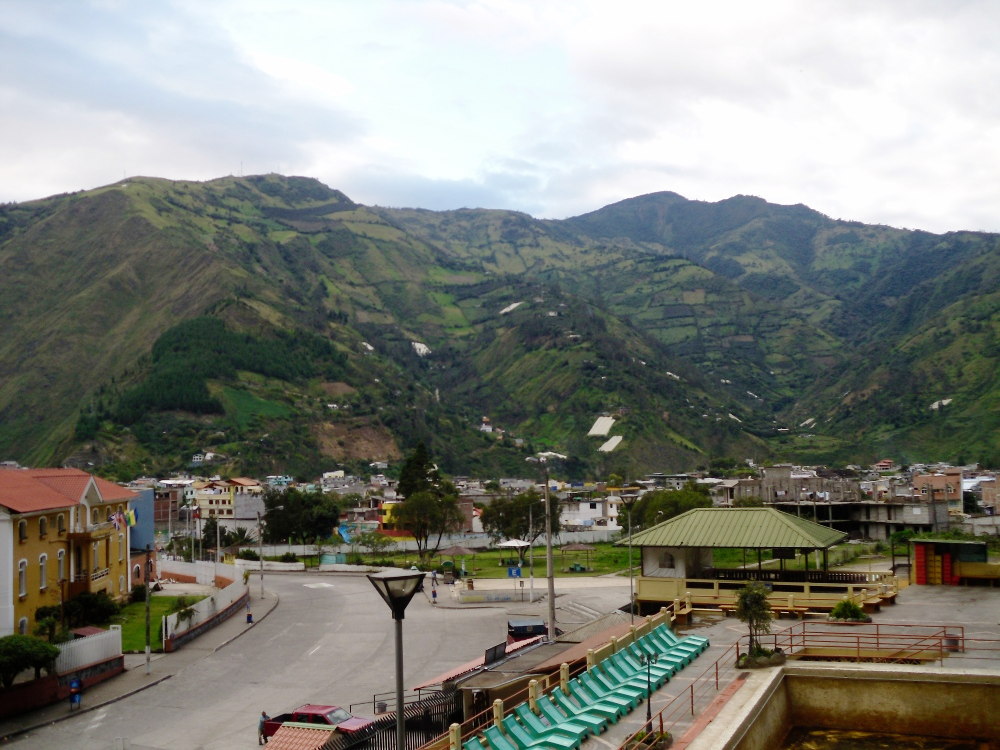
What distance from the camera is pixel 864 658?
73.3ft

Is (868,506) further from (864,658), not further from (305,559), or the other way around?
(864,658)

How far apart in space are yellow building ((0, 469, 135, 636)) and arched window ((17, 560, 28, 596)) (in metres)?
0.04

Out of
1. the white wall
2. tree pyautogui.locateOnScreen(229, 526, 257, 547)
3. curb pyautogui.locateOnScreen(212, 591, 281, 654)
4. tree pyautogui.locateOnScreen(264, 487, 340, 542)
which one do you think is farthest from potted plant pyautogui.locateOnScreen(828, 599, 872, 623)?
tree pyautogui.locateOnScreen(229, 526, 257, 547)

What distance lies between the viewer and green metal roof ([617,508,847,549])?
96.2 feet

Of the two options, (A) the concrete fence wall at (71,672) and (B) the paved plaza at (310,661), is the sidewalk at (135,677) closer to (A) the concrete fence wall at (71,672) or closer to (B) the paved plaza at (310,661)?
(B) the paved plaza at (310,661)

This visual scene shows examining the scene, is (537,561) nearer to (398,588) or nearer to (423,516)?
(423,516)

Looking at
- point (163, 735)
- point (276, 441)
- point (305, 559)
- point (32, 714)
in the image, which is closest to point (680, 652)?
point (163, 735)

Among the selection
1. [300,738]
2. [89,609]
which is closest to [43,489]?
[89,609]

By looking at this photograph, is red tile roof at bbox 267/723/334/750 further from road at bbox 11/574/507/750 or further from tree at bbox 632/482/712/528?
tree at bbox 632/482/712/528

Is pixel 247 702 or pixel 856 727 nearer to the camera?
pixel 856 727

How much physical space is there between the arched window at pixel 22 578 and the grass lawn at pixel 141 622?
15.0 ft

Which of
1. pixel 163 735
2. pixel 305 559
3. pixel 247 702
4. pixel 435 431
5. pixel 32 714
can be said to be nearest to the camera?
pixel 163 735

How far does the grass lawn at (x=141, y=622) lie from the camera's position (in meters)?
40.3

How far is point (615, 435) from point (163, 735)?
15803cm
